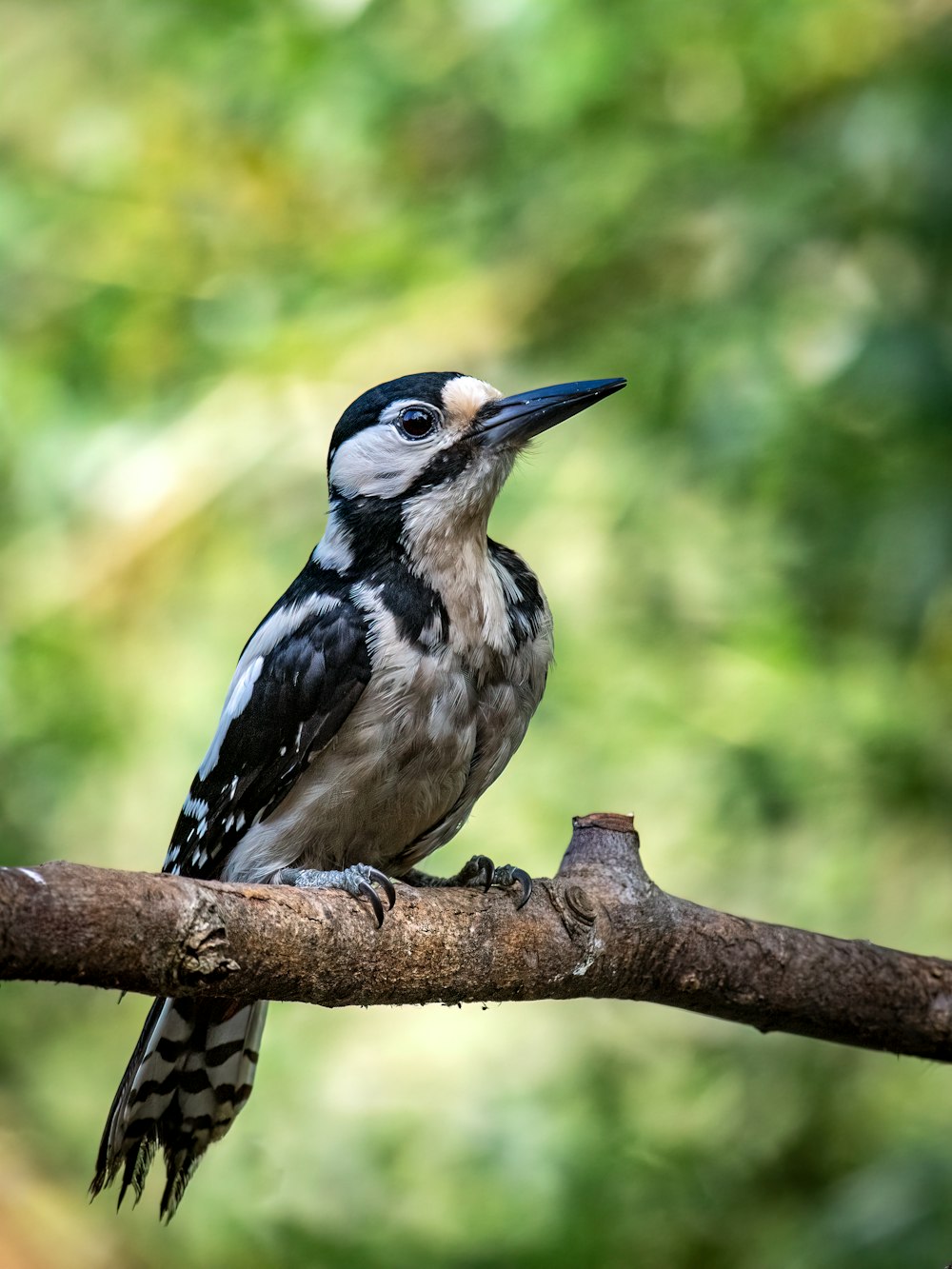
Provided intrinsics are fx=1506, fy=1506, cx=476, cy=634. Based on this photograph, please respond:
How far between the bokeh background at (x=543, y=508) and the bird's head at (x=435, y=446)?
1068 mm

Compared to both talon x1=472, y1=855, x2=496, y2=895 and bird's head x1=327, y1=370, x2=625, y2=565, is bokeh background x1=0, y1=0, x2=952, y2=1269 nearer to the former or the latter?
bird's head x1=327, y1=370, x2=625, y2=565

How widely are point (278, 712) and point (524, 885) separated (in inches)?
24.3

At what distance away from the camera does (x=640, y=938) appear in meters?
2.89

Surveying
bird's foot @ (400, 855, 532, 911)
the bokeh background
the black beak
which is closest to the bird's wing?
bird's foot @ (400, 855, 532, 911)

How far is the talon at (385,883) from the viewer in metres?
2.61

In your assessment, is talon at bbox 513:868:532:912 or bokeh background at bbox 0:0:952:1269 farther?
bokeh background at bbox 0:0:952:1269

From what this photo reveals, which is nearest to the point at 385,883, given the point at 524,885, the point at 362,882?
the point at 362,882

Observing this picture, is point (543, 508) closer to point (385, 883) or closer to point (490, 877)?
point (490, 877)

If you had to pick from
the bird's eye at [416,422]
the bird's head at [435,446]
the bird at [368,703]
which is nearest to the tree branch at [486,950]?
the bird at [368,703]

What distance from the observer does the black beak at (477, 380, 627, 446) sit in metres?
3.20

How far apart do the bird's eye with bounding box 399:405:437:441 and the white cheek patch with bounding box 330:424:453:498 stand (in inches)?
0.7

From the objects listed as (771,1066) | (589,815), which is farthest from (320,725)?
(771,1066)

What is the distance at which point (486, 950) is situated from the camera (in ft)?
8.75

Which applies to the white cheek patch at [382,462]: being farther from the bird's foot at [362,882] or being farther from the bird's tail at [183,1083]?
the bird's tail at [183,1083]
